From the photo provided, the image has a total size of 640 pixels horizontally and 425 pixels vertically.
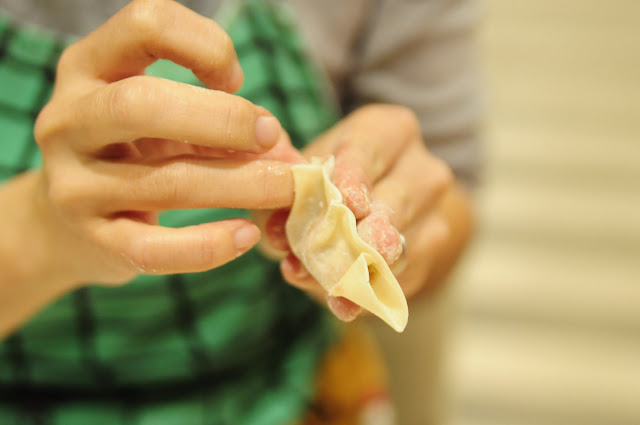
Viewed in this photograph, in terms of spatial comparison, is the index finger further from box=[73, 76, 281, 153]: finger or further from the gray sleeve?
the gray sleeve

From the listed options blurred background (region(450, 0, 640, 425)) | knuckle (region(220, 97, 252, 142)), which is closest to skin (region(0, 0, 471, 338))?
knuckle (region(220, 97, 252, 142))

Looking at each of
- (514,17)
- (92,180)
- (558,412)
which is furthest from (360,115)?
(514,17)

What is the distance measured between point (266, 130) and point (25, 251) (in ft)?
0.74

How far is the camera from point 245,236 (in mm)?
310

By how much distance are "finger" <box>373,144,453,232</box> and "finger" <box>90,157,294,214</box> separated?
3.2 inches

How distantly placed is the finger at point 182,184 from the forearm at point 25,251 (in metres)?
0.09

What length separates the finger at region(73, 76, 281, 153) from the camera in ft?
0.93

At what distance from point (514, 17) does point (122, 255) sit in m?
1.92

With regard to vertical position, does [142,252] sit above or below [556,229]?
above

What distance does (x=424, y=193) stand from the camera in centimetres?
40

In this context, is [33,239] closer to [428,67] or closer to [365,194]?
[365,194]

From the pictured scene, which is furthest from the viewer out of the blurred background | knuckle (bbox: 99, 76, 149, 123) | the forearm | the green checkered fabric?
the blurred background

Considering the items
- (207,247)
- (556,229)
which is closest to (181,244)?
(207,247)

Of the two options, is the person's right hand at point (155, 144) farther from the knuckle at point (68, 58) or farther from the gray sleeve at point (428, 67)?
the gray sleeve at point (428, 67)
